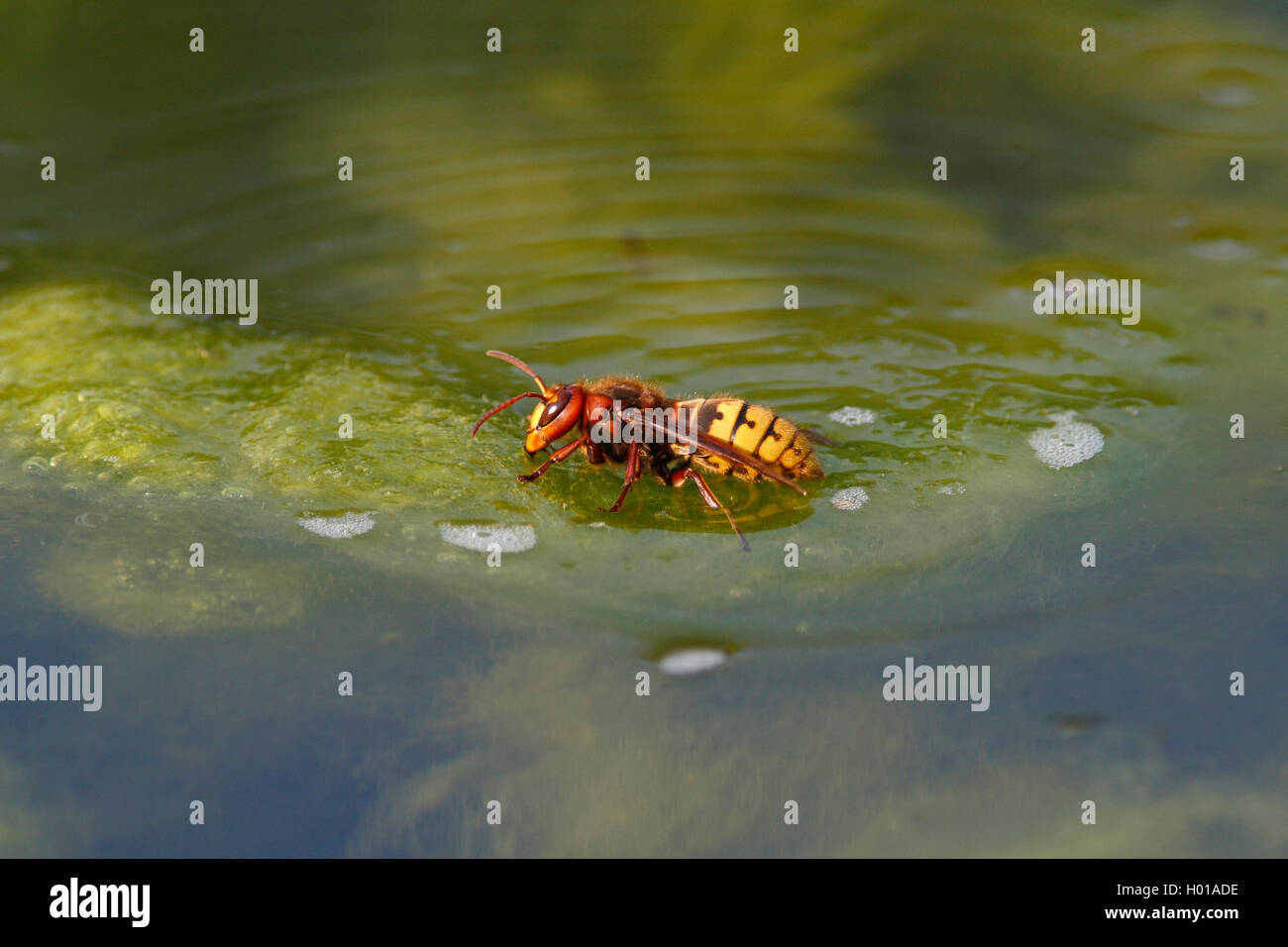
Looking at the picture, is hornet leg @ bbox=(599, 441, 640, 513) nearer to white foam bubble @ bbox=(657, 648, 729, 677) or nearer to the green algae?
the green algae

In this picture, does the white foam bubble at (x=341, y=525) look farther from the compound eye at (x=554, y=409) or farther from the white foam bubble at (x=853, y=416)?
the white foam bubble at (x=853, y=416)

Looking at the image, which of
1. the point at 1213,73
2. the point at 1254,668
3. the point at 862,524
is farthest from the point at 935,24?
the point at 1254,668

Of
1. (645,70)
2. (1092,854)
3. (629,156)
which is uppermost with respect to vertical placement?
(645,70)

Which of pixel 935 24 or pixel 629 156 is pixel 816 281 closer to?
pixel 629 156

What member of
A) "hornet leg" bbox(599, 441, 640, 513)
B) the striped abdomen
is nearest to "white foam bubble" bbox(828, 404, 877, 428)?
the striped abdomen

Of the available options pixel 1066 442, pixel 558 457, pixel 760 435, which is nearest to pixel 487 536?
pixel 558 457
